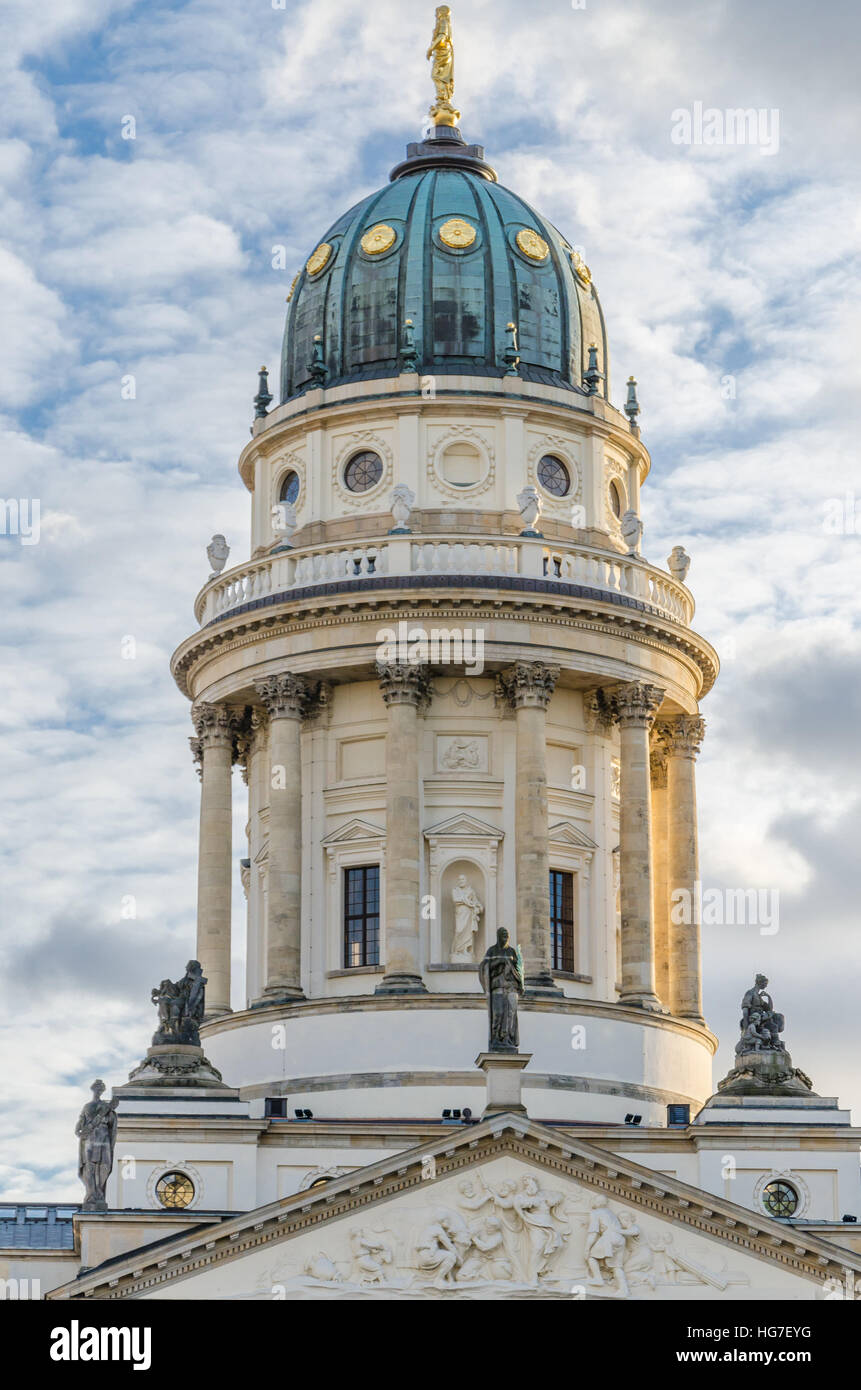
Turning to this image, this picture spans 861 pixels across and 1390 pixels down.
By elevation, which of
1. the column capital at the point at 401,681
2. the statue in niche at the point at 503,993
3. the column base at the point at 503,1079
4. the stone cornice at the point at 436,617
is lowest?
the column base at the point at 503,1079

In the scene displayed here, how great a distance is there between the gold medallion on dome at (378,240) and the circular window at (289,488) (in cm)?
624

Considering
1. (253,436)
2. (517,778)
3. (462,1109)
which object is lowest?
(462,1109)

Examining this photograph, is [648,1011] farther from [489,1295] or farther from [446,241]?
[446,241]

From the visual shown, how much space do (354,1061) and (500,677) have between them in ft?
34.4

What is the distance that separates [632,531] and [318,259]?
11.4 m

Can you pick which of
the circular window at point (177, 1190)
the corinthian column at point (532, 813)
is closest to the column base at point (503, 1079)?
the circular window at point (177, 1190)

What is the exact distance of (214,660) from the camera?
75500 mm

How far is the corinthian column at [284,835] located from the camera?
71062mm

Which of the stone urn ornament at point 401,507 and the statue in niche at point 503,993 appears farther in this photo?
the stone urn ornament at point 401,507

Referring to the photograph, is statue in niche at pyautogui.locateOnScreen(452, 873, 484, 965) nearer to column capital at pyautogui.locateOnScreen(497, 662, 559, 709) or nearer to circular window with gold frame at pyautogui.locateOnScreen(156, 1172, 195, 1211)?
column capital at pyautogui.locateOnScreen(497, 662, 559, 709)

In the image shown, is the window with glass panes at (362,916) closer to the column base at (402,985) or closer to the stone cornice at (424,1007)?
the stone cornice at (424,1007)

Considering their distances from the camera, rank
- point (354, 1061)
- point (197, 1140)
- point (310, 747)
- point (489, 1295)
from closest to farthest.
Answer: point (489, 1295)
point (197, 1140)
point (354, 1061)
point (310, 747)

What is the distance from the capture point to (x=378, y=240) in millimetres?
77500

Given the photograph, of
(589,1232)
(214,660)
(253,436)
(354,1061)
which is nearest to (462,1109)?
(354,1061)
